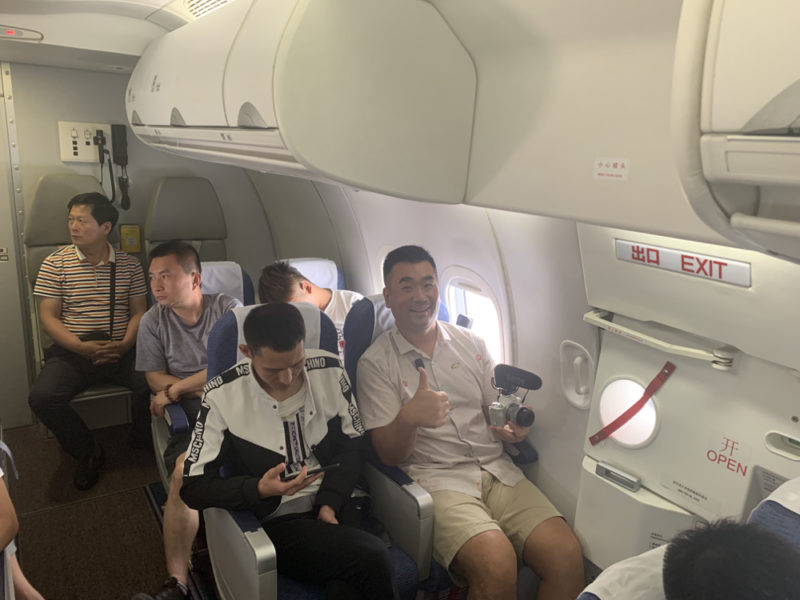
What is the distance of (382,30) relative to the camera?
1.76m

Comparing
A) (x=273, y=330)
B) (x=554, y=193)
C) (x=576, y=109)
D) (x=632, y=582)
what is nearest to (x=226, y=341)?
(x=273, y=330)

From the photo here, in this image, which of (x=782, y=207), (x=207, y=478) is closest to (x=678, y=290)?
(x=782, y=207)

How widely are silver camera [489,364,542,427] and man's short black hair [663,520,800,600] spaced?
1614mm

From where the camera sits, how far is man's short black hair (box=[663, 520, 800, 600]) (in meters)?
1.06

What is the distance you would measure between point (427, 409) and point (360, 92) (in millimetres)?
1440

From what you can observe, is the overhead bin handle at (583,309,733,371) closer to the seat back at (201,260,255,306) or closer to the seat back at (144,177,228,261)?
the seat back at (201,260,255,306)

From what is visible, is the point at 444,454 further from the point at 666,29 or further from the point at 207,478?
the point at 666,29

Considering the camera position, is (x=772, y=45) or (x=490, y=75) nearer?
(x=772, y=45)

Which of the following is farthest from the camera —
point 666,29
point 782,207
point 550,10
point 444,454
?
point 444,454

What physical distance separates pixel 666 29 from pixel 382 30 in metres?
0.77

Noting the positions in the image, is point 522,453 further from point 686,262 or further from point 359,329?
point 686,262

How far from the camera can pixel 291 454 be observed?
266 cm

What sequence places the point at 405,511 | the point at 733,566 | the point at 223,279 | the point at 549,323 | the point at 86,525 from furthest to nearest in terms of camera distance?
the point at 223,279 → the point at 86,525 → the point at 549,323 → the point at 405,511 → the point at 733,566

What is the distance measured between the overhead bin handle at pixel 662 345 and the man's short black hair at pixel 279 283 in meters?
1.90
